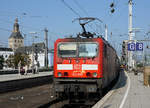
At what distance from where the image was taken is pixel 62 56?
1258 cm

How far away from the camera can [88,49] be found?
1244 cm

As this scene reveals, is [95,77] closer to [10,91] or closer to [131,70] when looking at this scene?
[10,91]

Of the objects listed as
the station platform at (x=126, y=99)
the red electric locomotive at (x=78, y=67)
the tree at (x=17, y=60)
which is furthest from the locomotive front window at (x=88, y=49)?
the tree at (x=17, y=60)

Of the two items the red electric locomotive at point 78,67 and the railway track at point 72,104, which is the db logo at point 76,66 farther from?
the railway track at point 72,104

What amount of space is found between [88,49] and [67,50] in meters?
0.98

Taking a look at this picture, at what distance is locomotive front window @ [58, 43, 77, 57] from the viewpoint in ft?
41.2

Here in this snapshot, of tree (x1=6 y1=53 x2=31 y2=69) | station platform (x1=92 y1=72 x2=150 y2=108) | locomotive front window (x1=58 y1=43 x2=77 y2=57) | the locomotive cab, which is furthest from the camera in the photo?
tree (x1=6 y1=53 x2=31 y2=69)

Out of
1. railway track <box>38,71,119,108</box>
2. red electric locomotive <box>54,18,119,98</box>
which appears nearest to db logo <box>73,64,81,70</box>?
red electric locomotive <box>54,18,119,98</box>

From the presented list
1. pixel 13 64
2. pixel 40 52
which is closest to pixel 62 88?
pixel 13 64

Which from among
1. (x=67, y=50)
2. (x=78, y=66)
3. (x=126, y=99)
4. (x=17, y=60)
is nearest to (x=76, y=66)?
(x=78, y=66)

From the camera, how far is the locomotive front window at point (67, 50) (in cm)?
1255

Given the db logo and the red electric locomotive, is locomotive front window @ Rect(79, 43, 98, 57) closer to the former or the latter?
the red electric locomotive

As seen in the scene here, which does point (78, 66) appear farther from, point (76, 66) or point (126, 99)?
point (126, 99)

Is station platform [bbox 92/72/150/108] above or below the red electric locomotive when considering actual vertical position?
below
